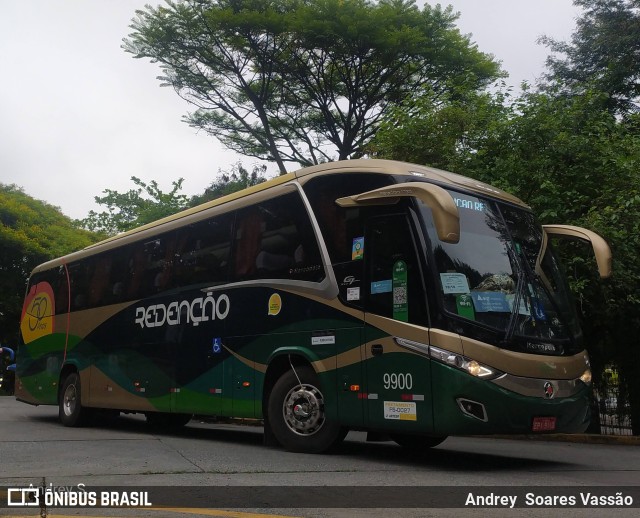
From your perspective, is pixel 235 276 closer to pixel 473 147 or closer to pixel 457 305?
pixel 457 305

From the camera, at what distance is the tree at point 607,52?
23.6 meters

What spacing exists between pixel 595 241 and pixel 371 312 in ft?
9.39

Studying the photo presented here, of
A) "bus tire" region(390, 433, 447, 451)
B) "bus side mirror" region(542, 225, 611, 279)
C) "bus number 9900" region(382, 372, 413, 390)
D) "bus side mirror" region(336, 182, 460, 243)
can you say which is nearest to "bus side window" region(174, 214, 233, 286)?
"bus side mirror" region(336, 182, 460, 243)

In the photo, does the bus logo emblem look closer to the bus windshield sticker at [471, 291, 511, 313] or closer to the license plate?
the license plate

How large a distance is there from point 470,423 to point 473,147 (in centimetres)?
881

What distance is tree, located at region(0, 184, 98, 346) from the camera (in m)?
35.9

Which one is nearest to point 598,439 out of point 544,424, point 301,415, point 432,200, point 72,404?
point 544,424

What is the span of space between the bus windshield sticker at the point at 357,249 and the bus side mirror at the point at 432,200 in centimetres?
41

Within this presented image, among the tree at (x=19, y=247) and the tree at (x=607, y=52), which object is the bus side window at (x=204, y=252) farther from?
the tree at (x=19, y=247)

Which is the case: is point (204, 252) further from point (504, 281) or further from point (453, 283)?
point (504, 281)

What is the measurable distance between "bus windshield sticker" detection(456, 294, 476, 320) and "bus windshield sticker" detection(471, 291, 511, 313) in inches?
2.3

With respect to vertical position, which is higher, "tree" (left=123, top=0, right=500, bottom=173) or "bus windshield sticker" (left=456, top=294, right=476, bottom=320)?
"tree" (left=123, top=0, right=500, bottom=173)

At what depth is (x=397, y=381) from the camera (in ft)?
27.7

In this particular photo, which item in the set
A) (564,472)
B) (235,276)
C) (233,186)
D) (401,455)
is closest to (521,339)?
(564,472)
